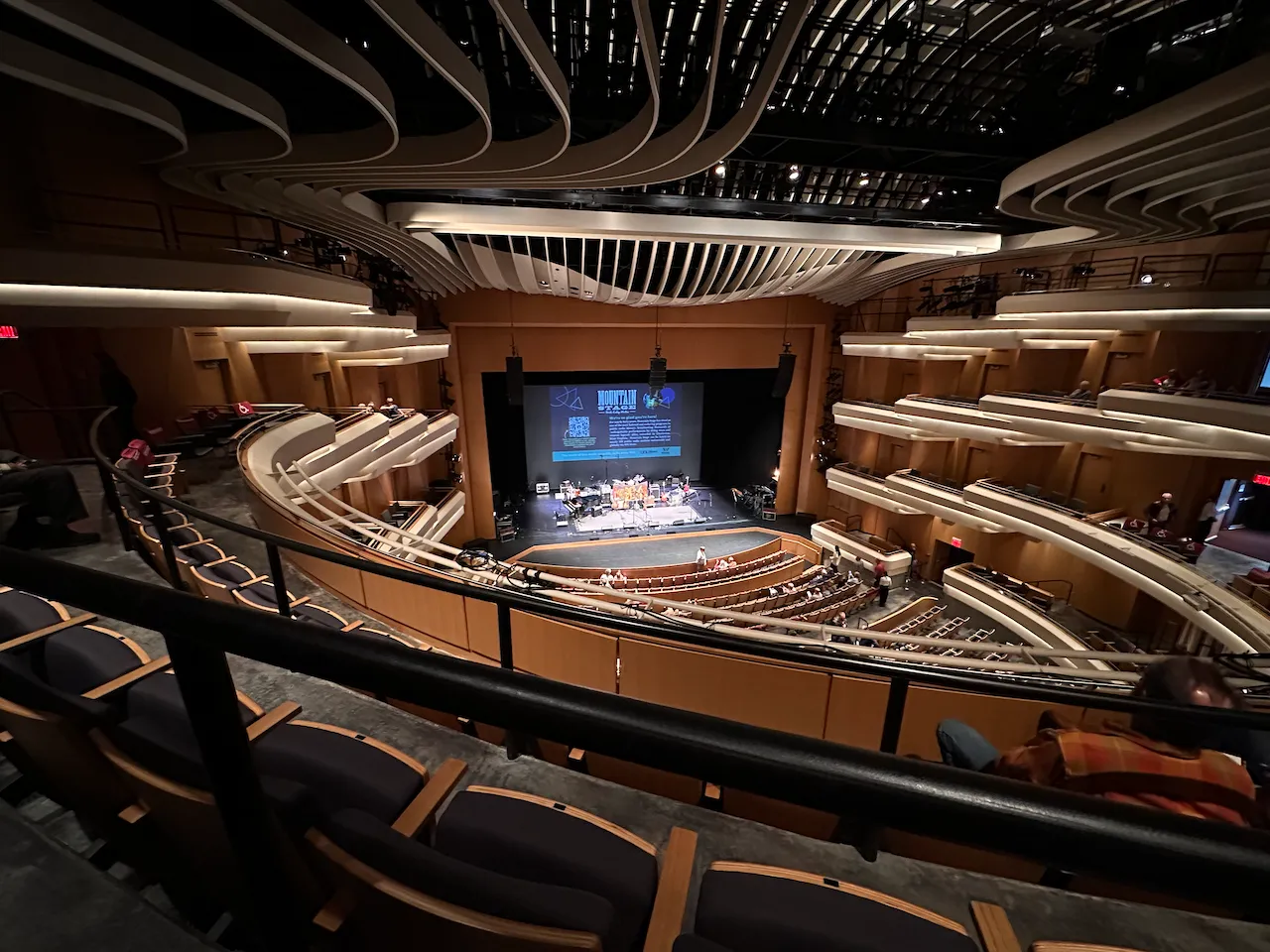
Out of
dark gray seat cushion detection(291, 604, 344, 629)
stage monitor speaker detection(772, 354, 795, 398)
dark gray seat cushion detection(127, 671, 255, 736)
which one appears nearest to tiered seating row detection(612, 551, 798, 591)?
stage monitor speaker detection(772, 354, 795, 398)

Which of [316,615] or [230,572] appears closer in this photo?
[316,615]

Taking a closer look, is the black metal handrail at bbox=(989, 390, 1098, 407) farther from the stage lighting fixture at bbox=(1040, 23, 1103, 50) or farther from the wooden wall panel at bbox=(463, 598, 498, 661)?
the wooden wall panel at bbox=(463, 598, 498, 661)

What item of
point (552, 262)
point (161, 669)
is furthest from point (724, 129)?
point (552, 262)

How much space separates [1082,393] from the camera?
33.6 ft

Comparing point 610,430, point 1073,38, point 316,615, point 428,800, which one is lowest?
point 610,430

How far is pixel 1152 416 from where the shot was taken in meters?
8.20

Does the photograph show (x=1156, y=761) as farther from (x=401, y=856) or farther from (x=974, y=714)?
(x=974, y=714)

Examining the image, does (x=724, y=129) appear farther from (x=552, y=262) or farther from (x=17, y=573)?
(x=552, y=262)

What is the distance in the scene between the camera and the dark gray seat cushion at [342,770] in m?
1.42

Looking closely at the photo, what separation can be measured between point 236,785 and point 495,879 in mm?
470

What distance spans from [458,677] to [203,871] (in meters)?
1.20

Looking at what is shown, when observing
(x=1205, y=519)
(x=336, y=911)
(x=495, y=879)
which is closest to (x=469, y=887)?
(x=495, y=879)

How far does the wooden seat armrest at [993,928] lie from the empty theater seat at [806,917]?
0.05 meters

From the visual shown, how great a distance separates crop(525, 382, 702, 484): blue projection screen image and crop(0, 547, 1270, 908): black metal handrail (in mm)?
16811
